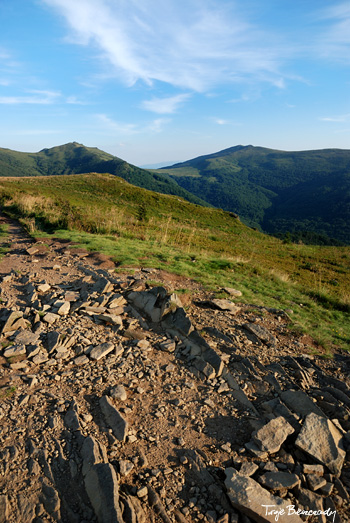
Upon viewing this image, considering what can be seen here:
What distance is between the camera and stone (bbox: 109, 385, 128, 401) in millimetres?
3969

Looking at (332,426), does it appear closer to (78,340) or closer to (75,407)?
(75,407)

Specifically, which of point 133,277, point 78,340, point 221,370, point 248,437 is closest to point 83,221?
point 133,277

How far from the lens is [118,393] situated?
4.01 meters

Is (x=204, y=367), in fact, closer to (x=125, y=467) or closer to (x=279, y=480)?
(x=279, y=480)

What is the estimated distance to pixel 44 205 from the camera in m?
18.6

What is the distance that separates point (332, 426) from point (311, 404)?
452mm

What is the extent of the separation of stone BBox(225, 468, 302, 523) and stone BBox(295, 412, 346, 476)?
794mm

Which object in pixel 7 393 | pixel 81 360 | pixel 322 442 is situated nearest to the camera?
pixel 322 442

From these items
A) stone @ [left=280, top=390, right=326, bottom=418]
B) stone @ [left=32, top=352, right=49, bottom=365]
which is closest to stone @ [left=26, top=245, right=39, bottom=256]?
stone @ [left=32, top=352, right=49, bottom=365]

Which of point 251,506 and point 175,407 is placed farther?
point 175,407

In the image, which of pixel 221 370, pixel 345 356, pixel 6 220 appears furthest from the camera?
pixel 6 220

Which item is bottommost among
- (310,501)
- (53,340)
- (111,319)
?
(310,501)

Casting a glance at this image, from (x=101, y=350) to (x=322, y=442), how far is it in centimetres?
344

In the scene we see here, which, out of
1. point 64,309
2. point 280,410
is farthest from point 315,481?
point 64,309
